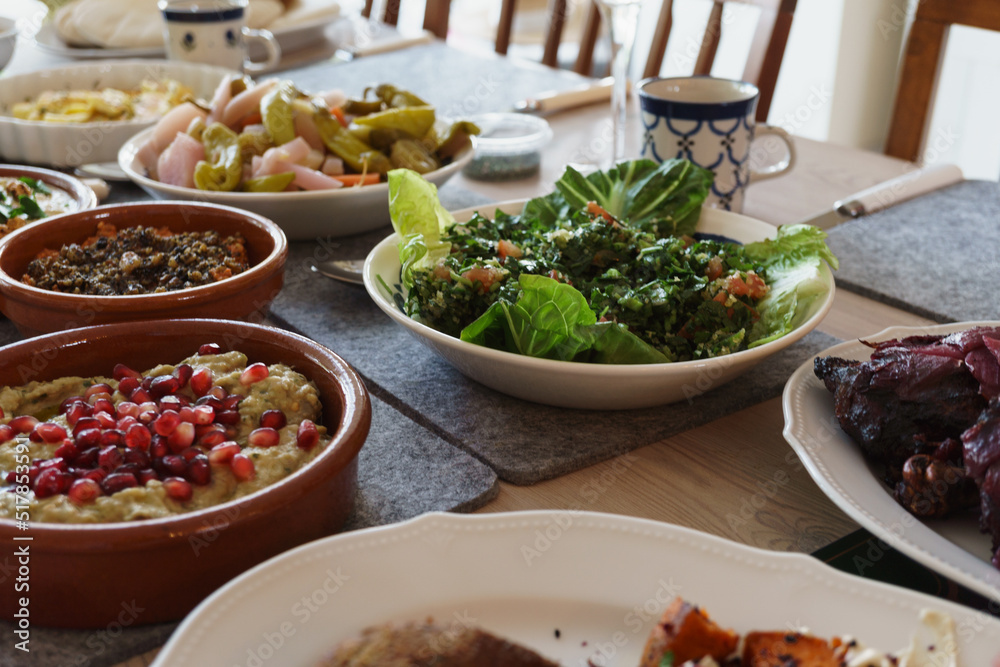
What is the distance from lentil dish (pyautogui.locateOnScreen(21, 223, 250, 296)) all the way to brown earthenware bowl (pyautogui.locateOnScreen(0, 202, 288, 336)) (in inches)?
1.0

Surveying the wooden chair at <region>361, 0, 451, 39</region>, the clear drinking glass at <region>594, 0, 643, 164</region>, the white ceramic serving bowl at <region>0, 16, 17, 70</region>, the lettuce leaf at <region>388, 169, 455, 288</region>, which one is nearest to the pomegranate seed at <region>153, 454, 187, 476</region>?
the lettuce leaf at <region>388, 169, 455, 288</region>

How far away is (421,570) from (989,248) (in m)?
1.45

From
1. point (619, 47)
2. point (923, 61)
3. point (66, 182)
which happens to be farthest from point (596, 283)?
point (923, 61)

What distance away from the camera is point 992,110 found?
4699 mm

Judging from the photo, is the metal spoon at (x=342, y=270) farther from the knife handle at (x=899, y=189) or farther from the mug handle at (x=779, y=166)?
the knife handle at (x=899, y=189)

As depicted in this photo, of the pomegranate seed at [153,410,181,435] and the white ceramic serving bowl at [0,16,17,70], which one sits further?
the white ceramic serving bowl at [0,16,17,70]

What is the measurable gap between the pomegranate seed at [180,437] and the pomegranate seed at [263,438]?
64 millimetres

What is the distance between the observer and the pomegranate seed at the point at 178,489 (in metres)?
0.89

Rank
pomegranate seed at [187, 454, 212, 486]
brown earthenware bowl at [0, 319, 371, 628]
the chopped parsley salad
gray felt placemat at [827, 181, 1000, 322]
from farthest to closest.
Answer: gray felt placemat at [827, 181, 1000, 322], the chopped parsley salad, pomegranate seed at [187, 454, 212, 486], brown earthenware bowl at [0, 319, 371, 628]

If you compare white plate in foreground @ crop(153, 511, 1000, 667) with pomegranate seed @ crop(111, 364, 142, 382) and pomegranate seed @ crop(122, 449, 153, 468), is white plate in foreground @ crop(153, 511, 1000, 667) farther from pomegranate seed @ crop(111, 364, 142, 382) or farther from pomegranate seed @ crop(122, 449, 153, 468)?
pomegranate seed @ crop(111, 364, 142, 382)

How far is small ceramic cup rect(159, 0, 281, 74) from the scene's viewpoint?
2533mm

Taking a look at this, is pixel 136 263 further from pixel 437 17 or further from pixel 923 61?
pixel 437 17

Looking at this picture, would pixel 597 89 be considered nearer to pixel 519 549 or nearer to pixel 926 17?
pixel 926 17

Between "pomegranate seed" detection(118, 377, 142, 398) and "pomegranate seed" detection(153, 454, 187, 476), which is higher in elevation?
"pomegranate seed" detection(118, 377, 142, 398)
